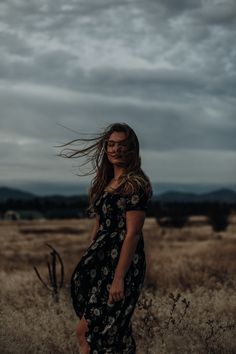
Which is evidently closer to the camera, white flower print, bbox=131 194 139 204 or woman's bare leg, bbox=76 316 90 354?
white flower print, bbox=131 194 139 204

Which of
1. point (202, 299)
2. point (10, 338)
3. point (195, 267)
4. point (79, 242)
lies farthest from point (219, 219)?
point (10, 338)

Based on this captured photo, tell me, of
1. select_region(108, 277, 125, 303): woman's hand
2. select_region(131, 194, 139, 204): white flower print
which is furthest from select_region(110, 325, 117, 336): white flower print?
select_region(131, 194, 139, 204): white flower print

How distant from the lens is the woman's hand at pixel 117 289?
4.92 metres

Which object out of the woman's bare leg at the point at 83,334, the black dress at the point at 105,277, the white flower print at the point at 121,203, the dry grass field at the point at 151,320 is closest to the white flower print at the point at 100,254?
the black dress at the point at 105,277

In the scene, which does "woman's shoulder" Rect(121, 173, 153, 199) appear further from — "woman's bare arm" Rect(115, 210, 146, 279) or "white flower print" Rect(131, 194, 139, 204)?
"woman's bare arm" Rect(115, 210, 146, 279)

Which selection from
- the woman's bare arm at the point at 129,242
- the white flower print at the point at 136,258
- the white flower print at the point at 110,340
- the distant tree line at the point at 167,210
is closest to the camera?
the woman's bare arm at the point at 129,242

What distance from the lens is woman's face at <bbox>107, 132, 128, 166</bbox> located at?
5160 millimetres

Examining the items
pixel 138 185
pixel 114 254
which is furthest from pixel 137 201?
pixel 114 254

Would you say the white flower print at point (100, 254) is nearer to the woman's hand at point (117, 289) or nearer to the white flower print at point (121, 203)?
the woman's hand at point (117, 289)

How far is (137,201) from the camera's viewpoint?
495cm

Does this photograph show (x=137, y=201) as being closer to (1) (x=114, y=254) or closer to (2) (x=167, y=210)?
(1) (x=114, y=254)

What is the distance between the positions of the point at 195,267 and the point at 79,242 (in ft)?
71.7

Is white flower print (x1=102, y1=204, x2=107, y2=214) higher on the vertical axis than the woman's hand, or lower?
higher

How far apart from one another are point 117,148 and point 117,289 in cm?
101
